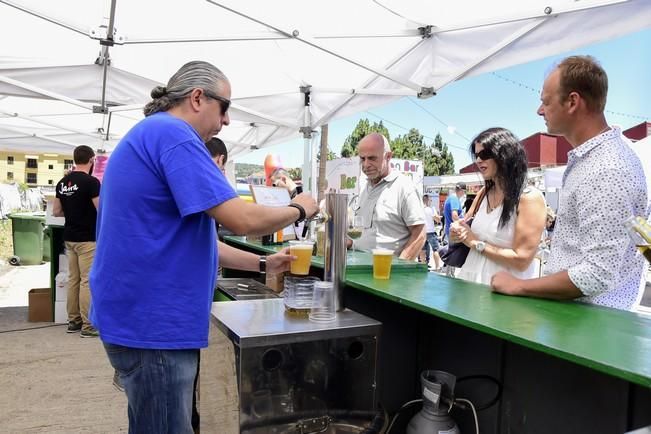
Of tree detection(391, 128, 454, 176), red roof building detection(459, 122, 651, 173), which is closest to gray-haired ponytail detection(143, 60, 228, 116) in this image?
red roof building detection(459, 122, 651, 173)

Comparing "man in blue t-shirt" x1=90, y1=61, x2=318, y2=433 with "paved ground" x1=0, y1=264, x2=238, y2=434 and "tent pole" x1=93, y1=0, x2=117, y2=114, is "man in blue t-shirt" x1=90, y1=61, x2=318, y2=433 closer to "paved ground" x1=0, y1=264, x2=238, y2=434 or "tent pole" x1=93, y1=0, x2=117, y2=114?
"paved ground" x1=0, y1=264, x2=238, y2=434

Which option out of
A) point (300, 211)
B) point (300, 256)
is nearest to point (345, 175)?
point (300, 256)

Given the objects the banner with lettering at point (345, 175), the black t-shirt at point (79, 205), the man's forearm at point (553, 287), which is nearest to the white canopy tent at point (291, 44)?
the banner with lettering at point (345, 175)

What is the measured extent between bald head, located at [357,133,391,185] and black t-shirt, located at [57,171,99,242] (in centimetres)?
306

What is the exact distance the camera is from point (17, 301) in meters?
6.23

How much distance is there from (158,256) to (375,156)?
223 centimetres

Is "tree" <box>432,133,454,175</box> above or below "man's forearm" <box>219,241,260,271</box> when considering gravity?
above

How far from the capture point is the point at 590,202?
4.89 ft

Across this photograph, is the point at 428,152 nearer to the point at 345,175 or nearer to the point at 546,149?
the point at 546,149

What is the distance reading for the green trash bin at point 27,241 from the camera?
27.7ft

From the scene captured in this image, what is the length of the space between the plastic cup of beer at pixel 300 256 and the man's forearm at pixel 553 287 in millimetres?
833

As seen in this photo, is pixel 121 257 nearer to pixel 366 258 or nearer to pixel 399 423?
pixel 366 258

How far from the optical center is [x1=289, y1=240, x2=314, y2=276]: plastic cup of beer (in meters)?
1.86

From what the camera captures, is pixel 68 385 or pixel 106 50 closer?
pixel 68 385
